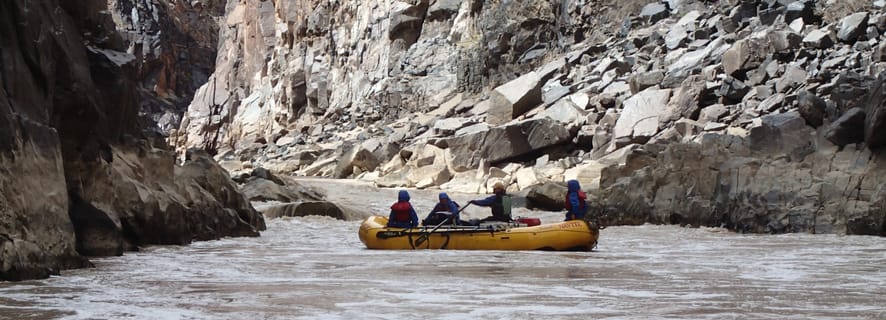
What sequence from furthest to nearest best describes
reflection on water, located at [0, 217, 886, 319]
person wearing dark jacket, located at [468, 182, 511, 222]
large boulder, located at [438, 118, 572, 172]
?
large boulder, located at [438, 118, 572, 172], person wearing dark jacket, located at [468, 182, 511, 222], reflection on water, located at [0, 217, 886, 319]

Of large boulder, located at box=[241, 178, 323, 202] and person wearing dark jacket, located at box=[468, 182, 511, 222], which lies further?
large boulder, located at box=[241, 178, 323, 202]

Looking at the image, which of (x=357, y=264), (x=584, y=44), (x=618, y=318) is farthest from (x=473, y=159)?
(x=618, y=318)

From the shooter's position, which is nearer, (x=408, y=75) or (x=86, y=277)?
(x=86, y=277)

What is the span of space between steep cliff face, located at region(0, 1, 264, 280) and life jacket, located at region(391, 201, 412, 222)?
253 cm

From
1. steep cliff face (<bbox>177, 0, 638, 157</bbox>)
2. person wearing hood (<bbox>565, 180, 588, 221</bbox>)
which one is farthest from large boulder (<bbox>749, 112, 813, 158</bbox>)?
steep cliff face (<bbox>177, 0, 638, 157</bbox>)

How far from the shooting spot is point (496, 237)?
39.9 feet

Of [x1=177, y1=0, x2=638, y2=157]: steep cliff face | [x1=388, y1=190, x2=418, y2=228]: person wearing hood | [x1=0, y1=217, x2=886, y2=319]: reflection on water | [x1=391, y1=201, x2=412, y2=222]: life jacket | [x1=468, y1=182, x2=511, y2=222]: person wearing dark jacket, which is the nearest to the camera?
[x1=0, y1=217, x2=886, y2=319]: reflection on water

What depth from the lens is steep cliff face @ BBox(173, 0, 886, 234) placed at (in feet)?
53.7

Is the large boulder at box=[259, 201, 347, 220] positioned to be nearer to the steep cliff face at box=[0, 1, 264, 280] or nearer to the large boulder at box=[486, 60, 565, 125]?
the steep cliff face at box=[0, 1, 264, 280]

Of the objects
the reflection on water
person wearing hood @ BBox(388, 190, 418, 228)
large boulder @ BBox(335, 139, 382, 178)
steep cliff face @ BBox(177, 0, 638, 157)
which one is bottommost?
the reflection on water

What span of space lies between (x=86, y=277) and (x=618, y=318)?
14.0ft

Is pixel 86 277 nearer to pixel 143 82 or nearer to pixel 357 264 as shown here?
pixel 357 264

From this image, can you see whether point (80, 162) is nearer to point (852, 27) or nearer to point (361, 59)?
point (852, 27)

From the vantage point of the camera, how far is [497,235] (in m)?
12.2
